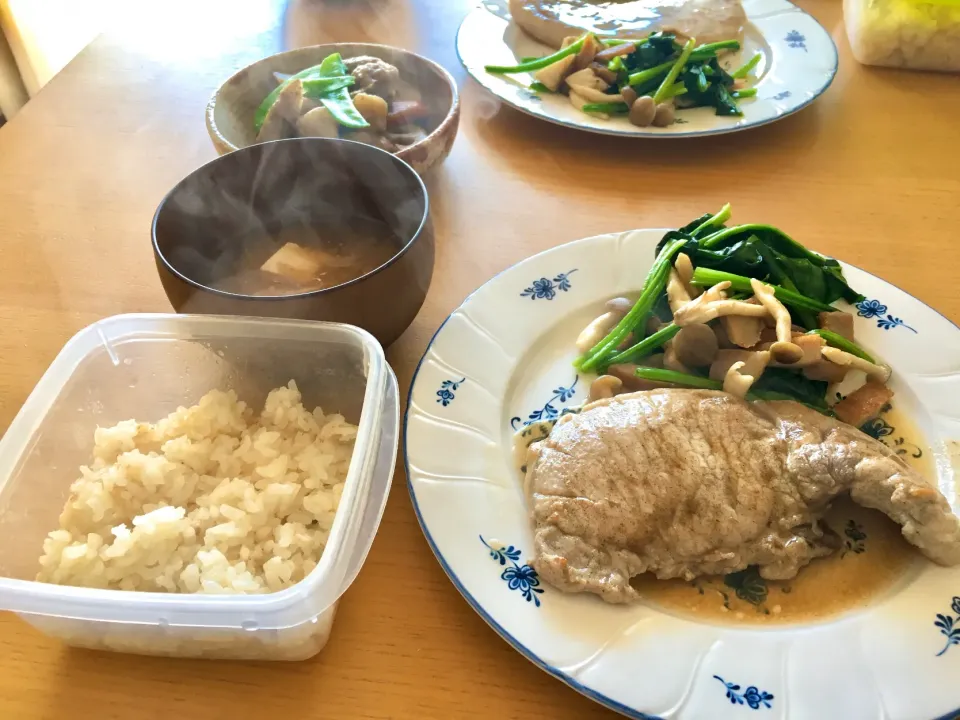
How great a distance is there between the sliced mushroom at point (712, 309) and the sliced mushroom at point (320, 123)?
0.98m

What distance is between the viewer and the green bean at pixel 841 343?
141 cm

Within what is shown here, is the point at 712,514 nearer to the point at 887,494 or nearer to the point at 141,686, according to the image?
the point at 887,494

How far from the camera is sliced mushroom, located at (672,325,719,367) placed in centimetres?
139

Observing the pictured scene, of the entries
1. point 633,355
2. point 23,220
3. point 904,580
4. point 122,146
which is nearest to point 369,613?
point 633,355

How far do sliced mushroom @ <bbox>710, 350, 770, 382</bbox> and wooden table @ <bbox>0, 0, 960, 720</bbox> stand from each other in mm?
557

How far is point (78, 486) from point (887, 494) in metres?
1.26

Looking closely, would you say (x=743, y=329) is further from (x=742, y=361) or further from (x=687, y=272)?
(x=687, y=272)

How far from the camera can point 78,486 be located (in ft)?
3.67

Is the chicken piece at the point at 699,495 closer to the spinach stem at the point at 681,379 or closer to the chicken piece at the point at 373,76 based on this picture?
the spinach stem at the point at 681,379

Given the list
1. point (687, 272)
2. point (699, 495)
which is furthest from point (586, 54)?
point (699, 495)

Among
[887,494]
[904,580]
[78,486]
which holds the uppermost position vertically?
[78,486]

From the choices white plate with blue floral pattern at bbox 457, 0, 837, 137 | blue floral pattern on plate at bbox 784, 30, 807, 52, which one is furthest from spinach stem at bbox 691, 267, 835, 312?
blue floral pattern on plate at bbox 784, 30, 807, 52

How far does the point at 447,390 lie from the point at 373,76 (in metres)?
1.08

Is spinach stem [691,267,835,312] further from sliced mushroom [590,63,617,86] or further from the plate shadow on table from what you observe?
sliced mushroom [590,63,617,86]
